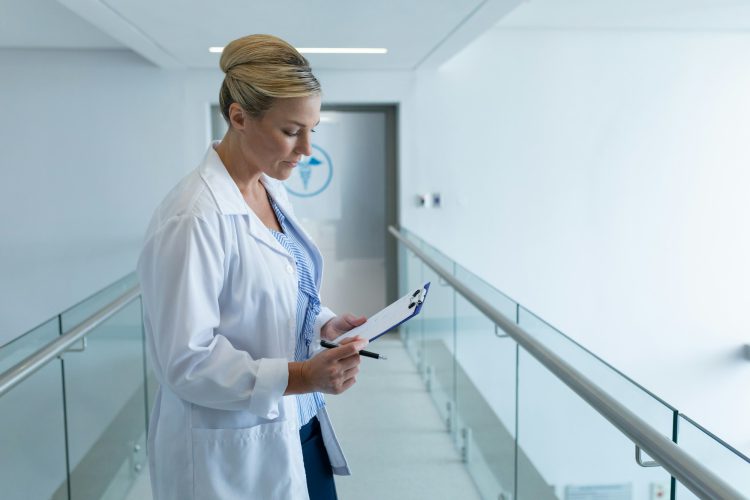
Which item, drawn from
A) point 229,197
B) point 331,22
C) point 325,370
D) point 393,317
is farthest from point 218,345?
point 331,22

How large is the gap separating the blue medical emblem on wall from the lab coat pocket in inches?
246

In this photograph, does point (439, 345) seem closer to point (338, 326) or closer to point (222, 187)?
point (338, 326)

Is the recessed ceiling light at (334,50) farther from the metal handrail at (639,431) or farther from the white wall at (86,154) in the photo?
the metal handrail at (639,431)

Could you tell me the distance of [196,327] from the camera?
1341 millimetres

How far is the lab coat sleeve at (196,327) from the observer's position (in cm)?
134

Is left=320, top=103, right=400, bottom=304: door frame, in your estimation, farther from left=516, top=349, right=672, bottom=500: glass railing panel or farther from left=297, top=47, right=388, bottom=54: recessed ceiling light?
left=516, top=349, right=672, bottom=500: glass railing panel

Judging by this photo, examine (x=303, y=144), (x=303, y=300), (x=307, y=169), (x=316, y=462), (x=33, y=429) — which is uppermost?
(x=307, y=169)

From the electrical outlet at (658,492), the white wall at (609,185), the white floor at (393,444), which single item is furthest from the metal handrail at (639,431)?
the white wall at (609,185)

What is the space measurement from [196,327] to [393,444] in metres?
3.38

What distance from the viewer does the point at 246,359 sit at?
4.63 feet

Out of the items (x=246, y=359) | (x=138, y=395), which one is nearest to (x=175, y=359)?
(x=246, y=359)

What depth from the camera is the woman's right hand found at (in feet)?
4.65

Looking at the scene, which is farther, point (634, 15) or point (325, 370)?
point (634, 15)

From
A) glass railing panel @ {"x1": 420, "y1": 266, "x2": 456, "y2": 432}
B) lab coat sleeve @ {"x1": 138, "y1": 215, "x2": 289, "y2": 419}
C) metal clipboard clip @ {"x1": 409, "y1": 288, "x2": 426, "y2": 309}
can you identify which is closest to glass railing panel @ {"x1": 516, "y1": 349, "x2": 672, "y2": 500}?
metal clipboard clip @ {"x1": 409, "y1": 288, "x2": 426, "y2": 309}
